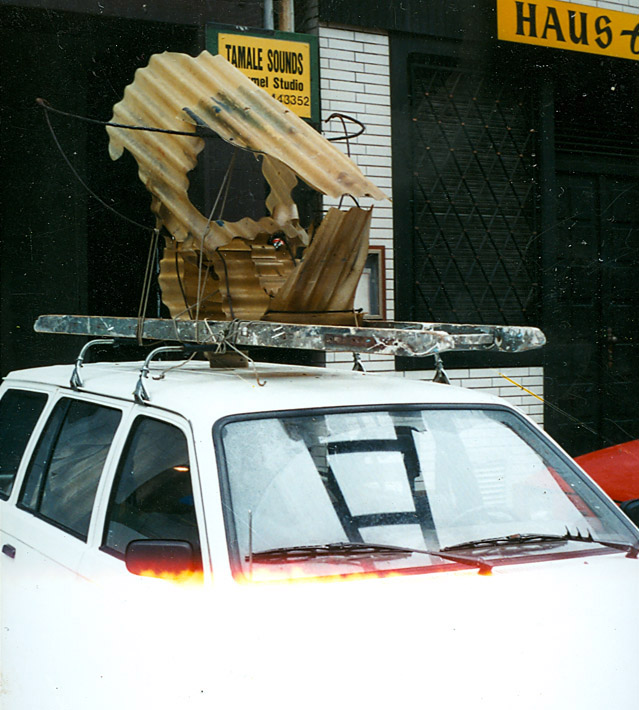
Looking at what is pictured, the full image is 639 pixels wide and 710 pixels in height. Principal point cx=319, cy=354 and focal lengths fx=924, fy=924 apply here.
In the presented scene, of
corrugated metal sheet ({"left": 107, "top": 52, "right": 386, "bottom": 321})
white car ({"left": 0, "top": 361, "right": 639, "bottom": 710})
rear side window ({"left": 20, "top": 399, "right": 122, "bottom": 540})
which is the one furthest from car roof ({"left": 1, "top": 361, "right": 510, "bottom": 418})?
corrugated metal sheet ({"left": 107, "top": 52, "right": 386, "bottom": 321})

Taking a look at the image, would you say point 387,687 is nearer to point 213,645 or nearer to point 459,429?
point 213,645

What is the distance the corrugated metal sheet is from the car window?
0.99m

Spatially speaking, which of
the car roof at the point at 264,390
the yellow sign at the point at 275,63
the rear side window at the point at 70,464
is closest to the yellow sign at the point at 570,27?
the yellow sign at the point at 275,63

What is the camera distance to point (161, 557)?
8.96 feet

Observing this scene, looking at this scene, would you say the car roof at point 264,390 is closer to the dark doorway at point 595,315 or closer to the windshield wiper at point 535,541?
the windshield wiper at point 535,541

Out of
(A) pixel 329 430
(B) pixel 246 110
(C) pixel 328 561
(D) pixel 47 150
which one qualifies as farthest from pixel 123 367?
(D) pixel 47 150

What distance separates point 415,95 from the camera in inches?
356

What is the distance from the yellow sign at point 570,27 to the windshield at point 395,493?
6771 millimetres

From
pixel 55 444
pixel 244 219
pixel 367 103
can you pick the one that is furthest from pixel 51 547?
pixel 367 103

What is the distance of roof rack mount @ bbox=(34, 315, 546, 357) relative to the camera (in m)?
3.04

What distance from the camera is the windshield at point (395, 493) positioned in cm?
285

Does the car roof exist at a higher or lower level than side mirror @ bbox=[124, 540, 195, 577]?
higher

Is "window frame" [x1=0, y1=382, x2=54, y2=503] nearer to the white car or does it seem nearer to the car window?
the white car

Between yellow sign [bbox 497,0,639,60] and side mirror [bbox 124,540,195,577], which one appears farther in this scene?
yellow sign [bbox 497,0,639,60]
